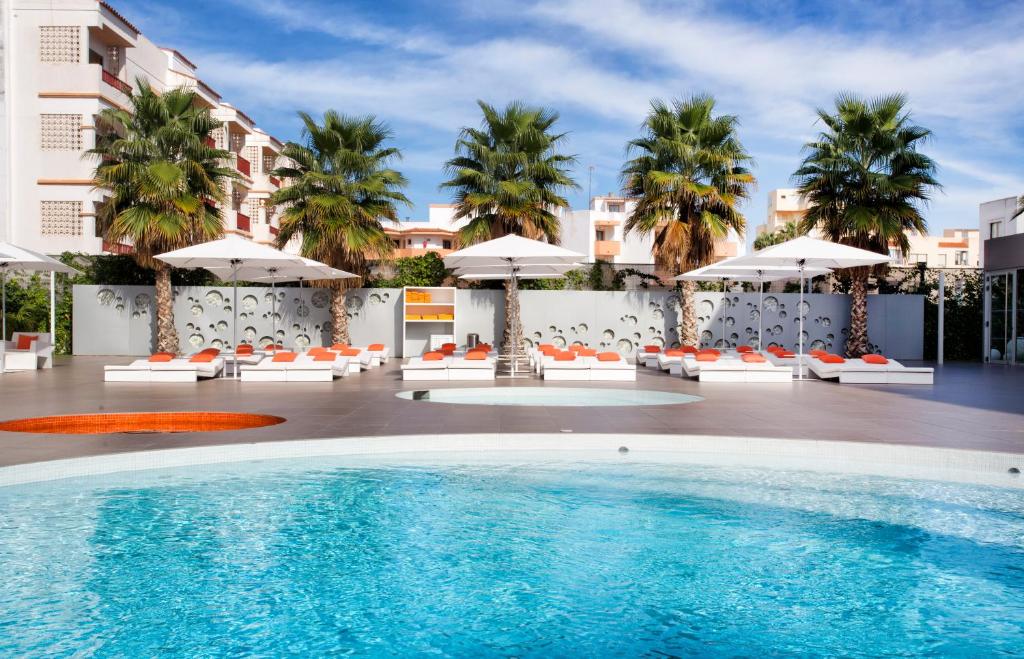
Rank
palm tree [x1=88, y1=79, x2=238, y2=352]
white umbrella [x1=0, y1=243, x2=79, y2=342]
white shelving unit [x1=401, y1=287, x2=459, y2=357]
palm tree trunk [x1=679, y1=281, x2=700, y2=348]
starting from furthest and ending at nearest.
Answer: white shelving unit [x1=401, y1=287, x2=459, y2=357] < palm tree trunk [x1=679, y1=281, x2=700, y2=348] < palm tree [x1=88, y1=79, x2=238, y2=352] < white umbrella [x1=0, y1=243, x2=79, y2=342]

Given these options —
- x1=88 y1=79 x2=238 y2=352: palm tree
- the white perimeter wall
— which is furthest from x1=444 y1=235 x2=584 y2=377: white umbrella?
x1=88 y1=79 x2=238 y2=352: palm tree

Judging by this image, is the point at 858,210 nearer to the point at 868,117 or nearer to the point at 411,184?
the point at 868,117

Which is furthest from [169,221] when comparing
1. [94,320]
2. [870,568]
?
[870,568]

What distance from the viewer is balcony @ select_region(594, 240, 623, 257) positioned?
6862 cm

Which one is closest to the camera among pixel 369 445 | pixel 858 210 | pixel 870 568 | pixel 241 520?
pixel 870 568

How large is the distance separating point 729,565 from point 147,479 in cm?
506

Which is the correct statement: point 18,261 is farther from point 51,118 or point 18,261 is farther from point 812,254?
point 812,254

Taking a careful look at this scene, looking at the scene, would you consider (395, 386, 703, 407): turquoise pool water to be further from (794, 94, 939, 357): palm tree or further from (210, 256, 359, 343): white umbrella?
(794, 94, 939, 357): palm tree

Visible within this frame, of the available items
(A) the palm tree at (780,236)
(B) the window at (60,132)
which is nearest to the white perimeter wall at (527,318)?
(B) the window at (60,132)

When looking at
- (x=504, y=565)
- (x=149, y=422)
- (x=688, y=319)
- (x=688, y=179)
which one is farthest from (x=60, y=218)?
(x=504, y=565)

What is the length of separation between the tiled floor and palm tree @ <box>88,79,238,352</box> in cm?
465

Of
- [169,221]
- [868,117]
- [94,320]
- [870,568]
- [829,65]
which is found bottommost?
[870,568]

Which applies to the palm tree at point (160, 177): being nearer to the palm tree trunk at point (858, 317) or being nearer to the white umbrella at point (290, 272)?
the white umbrella at point (290, 272)

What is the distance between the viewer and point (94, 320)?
24000 millimetres
